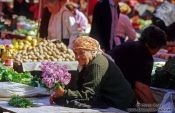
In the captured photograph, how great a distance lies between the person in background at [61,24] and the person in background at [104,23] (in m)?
0.42

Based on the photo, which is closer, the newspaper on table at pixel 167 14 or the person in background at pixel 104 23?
the person in background at pixel 104 23

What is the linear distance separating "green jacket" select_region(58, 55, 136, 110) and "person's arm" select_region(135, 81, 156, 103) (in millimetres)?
565

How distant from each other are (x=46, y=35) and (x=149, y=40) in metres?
3.52

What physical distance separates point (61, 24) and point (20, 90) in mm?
3100

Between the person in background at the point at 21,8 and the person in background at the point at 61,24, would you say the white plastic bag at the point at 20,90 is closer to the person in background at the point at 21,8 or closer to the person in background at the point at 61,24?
the person in background at the point at 61,24

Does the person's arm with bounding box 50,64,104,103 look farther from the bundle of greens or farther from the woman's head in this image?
the bundle of greens

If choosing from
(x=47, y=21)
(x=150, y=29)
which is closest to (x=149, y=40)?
(x=150, y=29)

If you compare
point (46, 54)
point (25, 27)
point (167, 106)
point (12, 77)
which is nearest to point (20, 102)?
point (12, 77)

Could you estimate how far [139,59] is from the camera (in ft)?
20.8

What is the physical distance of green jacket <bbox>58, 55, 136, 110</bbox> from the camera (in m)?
5.30

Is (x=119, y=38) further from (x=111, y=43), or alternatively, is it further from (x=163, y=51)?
(x=111, y=43)

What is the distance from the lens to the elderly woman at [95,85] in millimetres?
5309

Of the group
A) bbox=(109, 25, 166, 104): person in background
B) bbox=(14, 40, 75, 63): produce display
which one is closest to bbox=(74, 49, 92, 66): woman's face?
bbox=(109, 25, 166, 104): person in background

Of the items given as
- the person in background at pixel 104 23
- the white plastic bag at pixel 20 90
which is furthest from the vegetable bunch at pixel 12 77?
the person in background at pixel 104 23
